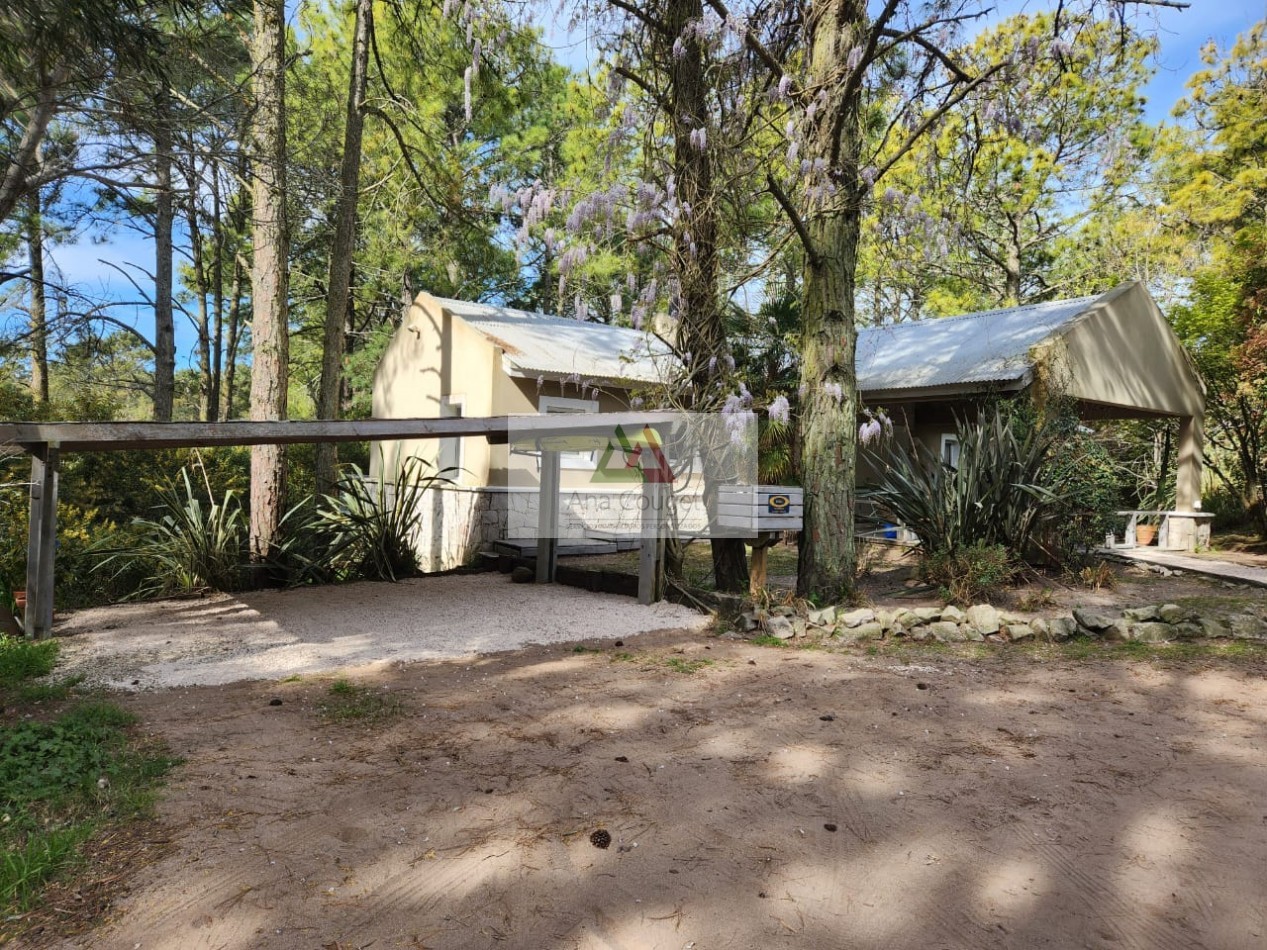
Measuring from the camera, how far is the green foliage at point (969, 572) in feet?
23.9

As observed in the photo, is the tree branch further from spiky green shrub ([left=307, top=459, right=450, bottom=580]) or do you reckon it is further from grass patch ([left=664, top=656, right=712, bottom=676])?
spiky green shrub ([left=307, top=459, right=450, bottom=580])

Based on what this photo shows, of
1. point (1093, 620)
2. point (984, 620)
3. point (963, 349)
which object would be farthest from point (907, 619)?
point (963, 349)

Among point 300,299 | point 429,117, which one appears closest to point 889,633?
point 429,117

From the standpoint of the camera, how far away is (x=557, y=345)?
1391 centimetres

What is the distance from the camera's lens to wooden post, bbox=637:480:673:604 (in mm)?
7531

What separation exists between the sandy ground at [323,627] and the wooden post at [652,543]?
212 millimetres

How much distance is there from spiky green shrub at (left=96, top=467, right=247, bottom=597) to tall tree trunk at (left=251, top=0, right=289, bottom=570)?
522 mm

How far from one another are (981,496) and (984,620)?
2.43 metres

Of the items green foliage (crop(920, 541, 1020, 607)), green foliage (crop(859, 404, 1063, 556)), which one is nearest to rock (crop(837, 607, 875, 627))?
green foliage (crop(920, 541, 1020, 607))

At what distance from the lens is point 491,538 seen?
36.1ft

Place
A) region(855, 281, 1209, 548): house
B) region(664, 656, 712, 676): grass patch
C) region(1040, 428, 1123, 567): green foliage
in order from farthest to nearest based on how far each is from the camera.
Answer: region(855, 281, 1209, 548): house
region(1040, 428, 1123, 567): green foliage
region(664, 656, 712, 676): grass patch

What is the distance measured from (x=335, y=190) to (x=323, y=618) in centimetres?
442

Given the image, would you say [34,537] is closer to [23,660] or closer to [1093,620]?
[23,660]

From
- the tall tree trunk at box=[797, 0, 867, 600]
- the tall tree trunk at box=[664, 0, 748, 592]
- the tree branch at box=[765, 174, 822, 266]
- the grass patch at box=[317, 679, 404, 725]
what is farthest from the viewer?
the tall tree trunk at box=[664, 0, 748, 592]
